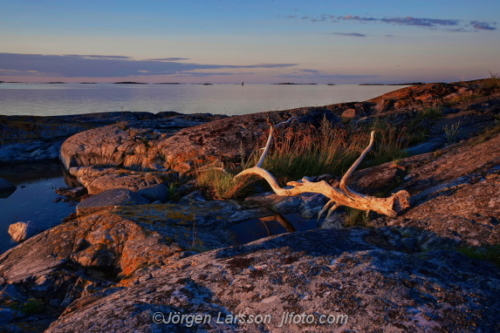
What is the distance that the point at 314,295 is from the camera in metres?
2.37

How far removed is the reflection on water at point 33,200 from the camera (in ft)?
27.3

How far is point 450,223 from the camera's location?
431cm

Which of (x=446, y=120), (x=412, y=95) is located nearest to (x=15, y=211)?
(x=446, y=120)

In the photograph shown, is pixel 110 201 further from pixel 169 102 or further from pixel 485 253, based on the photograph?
pixel 169 102

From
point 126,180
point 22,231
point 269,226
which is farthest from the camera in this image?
point 126,180

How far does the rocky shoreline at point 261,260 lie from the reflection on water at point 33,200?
95cm

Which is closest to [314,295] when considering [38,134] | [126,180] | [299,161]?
[299,161]

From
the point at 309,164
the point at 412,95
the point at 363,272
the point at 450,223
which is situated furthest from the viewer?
the point at 412,95

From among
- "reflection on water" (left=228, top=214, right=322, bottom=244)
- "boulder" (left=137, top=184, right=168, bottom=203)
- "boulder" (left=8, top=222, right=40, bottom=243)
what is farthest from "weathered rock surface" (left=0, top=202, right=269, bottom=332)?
"boulder" (left=137, top=184, right=168, bottom=203)

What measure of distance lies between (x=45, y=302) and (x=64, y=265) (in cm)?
59

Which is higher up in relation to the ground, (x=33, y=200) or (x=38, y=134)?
(x=38, y=134)

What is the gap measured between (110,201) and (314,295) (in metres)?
6.14

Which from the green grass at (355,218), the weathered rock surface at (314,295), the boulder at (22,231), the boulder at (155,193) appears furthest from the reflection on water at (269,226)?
the boulder at (22,231)

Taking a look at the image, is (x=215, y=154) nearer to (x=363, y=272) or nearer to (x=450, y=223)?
(x=450, y=223)
